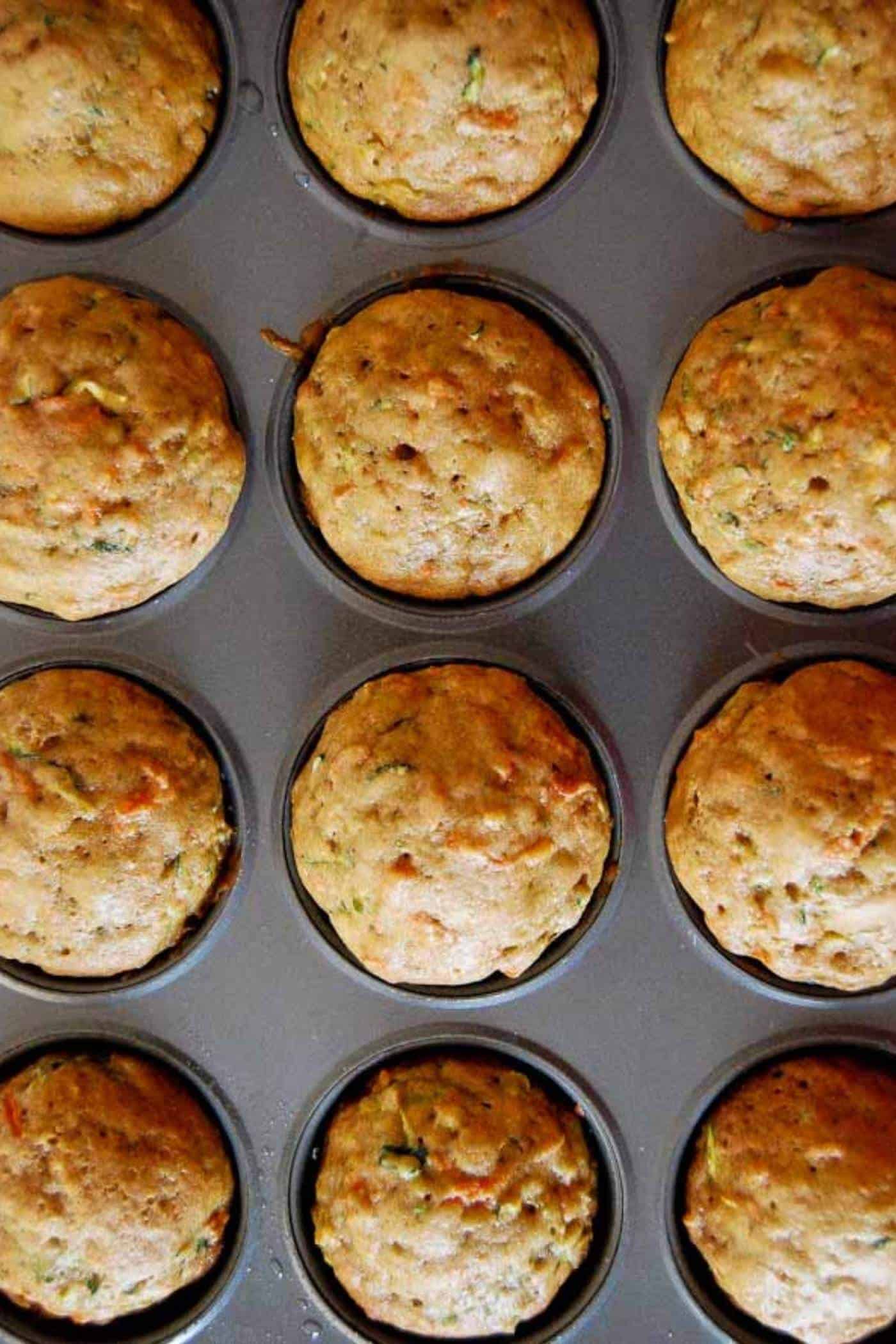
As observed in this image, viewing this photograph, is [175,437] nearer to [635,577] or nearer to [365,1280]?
[635,577]

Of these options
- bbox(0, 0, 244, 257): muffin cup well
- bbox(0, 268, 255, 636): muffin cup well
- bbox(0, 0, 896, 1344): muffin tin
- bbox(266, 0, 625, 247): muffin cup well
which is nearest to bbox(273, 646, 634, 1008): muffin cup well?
bbox(0, 0, 896, 1344): muffin tin

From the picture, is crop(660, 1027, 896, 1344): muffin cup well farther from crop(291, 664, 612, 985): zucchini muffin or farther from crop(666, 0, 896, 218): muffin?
crop(666, 0, 896, 218): muffin

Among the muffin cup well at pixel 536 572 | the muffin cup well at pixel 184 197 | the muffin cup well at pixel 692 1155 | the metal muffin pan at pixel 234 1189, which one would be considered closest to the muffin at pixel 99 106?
the muffin cup well at pixel 184 197

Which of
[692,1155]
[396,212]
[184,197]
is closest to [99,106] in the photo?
[184,197]

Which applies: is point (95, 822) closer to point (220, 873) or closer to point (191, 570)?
point (220, 873)

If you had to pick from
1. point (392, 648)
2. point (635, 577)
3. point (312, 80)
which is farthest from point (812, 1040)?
point (312, 80)
